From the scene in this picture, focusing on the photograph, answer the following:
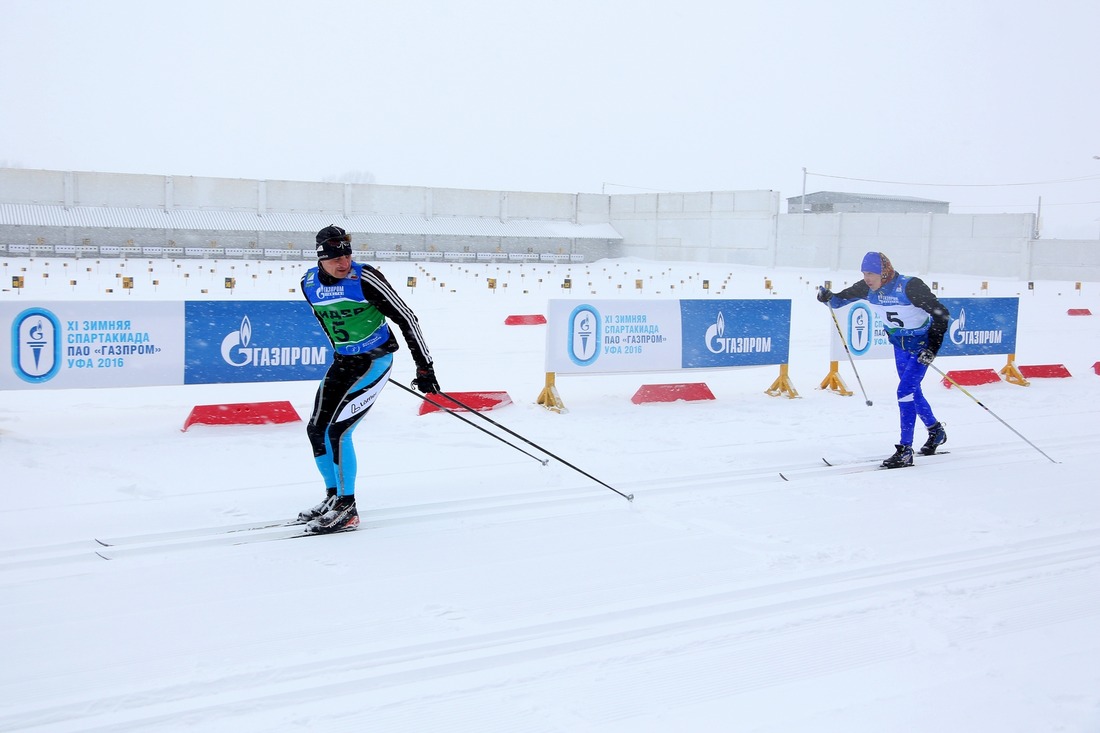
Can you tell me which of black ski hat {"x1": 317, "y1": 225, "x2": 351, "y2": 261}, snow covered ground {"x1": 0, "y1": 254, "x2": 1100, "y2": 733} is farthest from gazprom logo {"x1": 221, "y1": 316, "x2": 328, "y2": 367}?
black ski hat {"x1": 317, "y1": 225, "x2": 351, "y2": 261}

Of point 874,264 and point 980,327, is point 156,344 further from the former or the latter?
point 980,327

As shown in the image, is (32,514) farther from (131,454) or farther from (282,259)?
(282,259)

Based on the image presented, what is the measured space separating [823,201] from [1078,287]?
1207 inches

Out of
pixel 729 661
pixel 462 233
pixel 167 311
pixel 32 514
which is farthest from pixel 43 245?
pixel 729 661

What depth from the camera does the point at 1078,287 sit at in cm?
3019

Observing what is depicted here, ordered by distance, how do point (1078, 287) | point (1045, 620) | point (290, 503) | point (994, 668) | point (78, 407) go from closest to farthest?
point (994, 668)
point (1045, 620)
point (290, 503)
point (78, 407)
point (1078, 287)

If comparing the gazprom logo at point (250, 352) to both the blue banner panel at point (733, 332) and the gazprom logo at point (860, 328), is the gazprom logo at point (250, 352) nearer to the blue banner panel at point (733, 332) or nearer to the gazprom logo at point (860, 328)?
the blue banner panel at point (733, 332)

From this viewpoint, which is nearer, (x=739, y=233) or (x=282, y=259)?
(x=282, y=259)

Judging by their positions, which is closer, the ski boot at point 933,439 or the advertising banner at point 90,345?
the advertising banner at point 90,345

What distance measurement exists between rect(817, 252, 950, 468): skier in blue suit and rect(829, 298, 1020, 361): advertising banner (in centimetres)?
356

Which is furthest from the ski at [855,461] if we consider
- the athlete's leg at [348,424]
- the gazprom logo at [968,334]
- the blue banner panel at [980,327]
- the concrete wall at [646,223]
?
the concrete wall at [646,223]

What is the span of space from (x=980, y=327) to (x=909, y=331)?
224 inches

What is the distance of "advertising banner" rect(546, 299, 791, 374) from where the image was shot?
10.4 metres

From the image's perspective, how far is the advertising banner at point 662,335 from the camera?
34.1 feet
